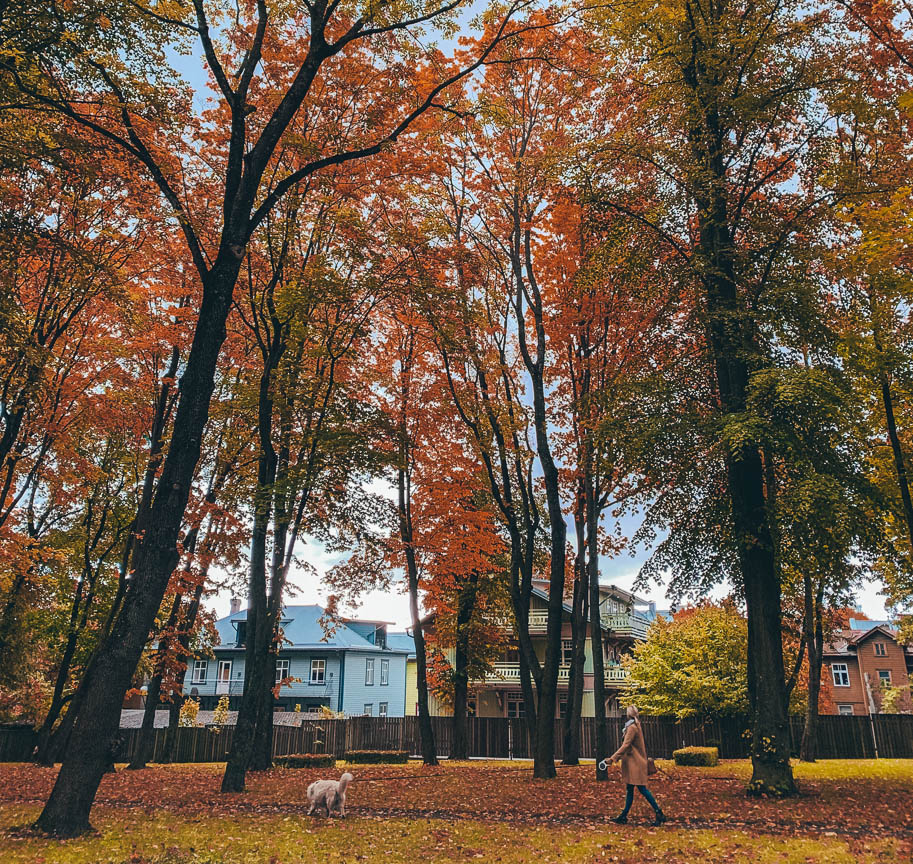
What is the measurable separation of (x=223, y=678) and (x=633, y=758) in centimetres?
4663

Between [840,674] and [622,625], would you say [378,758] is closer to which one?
[622,625]

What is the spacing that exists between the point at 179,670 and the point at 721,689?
21.3 meters

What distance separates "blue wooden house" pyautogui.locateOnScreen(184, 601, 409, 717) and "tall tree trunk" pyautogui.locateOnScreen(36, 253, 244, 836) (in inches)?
1650

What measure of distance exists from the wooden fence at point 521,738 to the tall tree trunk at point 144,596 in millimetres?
22045

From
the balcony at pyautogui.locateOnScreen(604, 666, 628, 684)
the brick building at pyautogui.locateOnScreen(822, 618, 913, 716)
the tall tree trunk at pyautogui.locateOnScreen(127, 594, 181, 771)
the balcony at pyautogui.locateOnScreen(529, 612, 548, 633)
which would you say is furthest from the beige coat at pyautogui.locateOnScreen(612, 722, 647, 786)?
the brick building at pyautogui.locateOnScreen(822, 618, 913, 716)

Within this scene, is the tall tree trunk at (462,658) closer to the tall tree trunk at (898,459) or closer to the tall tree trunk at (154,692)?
the tall tree trunk at (154,692)

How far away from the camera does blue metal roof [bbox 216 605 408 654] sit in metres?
49.9

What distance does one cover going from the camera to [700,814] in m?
10.2

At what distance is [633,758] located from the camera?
378 inches

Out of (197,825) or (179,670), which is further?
(179,670)

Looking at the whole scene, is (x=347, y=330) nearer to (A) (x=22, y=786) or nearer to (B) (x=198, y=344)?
(B) (x=198, y=344)

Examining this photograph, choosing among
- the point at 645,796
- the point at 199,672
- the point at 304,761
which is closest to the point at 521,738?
the point at 304,761

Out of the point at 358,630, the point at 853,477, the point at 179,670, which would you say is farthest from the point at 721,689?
the point at 358,630

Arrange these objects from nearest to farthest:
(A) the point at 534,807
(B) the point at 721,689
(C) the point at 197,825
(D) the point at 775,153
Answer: (C) the point at 197,825, (A) the point at 534,807, (D) the point at 775,153, (B) the point at 721,689
